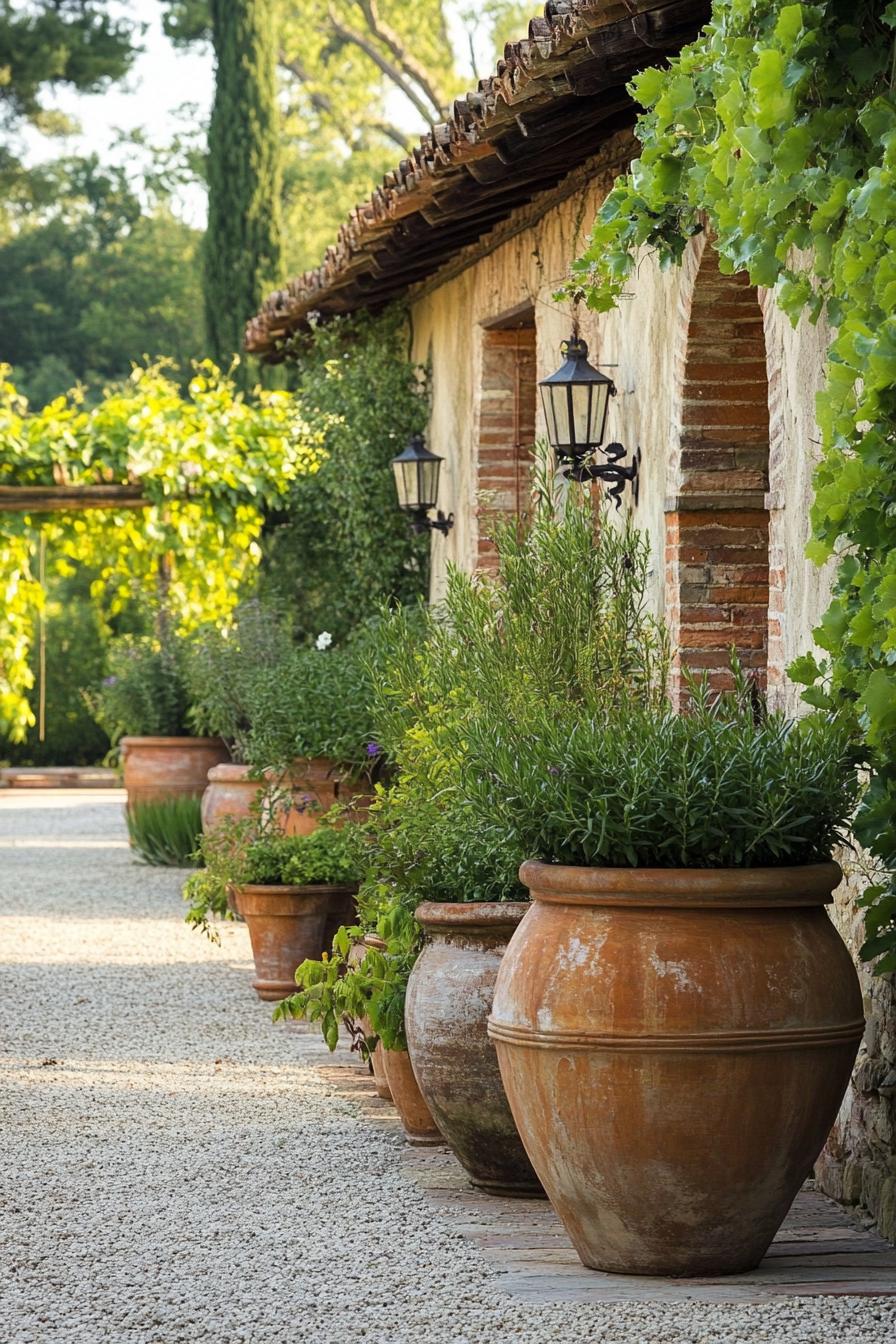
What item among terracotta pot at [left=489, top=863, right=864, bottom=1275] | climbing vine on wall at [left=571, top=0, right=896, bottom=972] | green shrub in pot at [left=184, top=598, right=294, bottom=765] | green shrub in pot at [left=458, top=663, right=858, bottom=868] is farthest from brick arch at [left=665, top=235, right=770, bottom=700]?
green shrub in pot at [left=184, top=598, right=294, bottom=765]

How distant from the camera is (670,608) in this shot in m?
5.86

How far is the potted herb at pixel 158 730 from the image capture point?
11219 mm

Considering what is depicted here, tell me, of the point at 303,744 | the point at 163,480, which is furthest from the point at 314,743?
the point at 163,480

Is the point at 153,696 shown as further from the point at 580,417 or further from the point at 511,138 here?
the point at 511,138

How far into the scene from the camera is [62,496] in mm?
11180

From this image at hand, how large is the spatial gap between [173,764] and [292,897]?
15.4 feet

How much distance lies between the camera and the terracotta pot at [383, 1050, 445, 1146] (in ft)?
15.2

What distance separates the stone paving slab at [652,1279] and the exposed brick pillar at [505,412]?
4999mm

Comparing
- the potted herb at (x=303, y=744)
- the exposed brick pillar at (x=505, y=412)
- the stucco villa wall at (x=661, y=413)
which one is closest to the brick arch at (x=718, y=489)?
the stucco villa wall at (x=661, y=413)

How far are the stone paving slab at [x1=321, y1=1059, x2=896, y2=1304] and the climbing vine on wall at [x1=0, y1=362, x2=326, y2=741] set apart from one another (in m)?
7.30

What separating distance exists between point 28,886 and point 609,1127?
767 cm

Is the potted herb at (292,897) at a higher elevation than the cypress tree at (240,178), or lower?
lower

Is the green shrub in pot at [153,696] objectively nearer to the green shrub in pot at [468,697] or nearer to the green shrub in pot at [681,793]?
the green shrub in pot at [468,697]

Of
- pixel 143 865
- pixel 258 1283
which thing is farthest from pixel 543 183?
pixel 143 865
